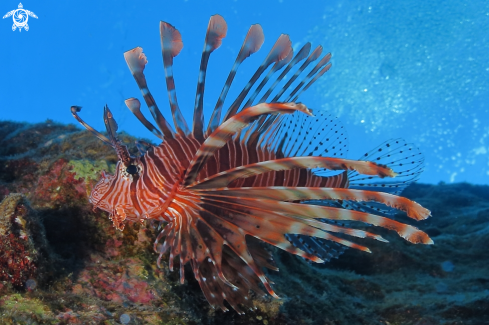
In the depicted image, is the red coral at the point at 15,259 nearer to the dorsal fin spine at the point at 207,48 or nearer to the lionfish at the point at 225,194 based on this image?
the lionfish at the point at 225,194

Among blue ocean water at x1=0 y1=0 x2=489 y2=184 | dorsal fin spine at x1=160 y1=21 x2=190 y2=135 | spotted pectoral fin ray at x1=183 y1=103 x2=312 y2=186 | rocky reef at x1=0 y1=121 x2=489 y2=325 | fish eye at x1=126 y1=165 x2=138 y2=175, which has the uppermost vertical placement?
blue ocean water at x1=0 y1=0 x2=489 y2=184

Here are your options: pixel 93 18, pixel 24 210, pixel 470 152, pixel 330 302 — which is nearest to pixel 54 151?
pixel 24 210

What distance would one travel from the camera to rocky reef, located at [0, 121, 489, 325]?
7.52ft

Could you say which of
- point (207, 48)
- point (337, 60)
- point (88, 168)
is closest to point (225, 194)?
point (207, 48)

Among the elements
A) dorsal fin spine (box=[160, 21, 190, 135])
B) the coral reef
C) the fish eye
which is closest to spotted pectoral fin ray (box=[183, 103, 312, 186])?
the fish eye

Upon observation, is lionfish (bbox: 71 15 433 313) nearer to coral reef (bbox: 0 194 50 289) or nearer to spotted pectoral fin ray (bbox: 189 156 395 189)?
spotted pectoral fin ray (bbox: 189 156 395 189)

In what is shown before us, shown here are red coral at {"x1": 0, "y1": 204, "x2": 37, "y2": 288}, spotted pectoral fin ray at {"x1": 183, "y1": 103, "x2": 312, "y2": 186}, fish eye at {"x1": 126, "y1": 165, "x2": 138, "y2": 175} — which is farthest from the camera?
fish eye at {"x1": 126, "y1": 165, "x2": 138, "y2": 175}

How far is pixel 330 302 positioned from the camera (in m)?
3.99

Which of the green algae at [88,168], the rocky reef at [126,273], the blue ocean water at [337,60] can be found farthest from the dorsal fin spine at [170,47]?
the blue ocean water at [337,60]

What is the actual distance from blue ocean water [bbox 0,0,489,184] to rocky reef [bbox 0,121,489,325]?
24.6 meters

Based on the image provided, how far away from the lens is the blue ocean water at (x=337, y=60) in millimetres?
47031

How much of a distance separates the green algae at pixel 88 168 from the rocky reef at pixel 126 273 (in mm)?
10

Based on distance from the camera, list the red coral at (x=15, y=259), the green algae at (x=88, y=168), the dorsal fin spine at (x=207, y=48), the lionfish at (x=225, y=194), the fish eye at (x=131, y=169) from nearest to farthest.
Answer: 1. the lionfish at (x=225, y=194)
2. the red coral at (x=15, y=259)
3. the dorsal fin spine at (x=207, y=48)
4. the fish eye at (x=131, y=169)
5. the green algae at (x=88, y=168)

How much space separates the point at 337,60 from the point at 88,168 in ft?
189
